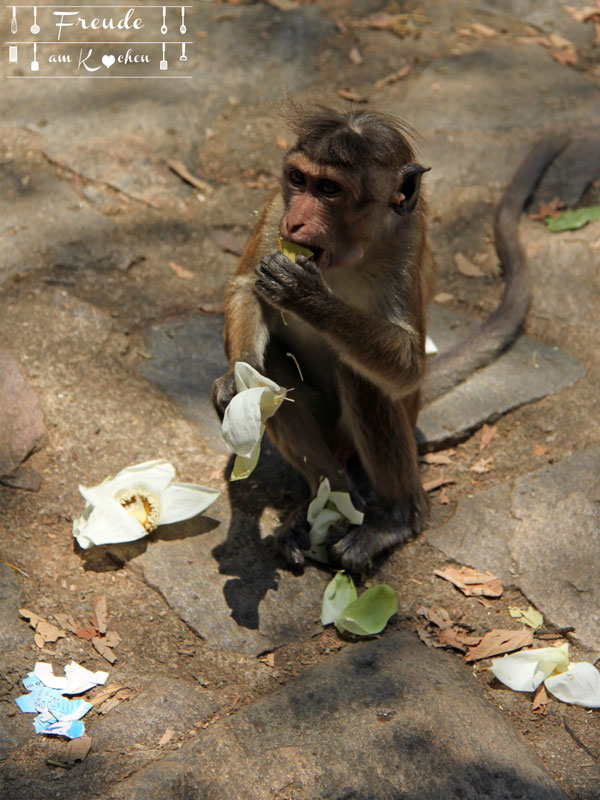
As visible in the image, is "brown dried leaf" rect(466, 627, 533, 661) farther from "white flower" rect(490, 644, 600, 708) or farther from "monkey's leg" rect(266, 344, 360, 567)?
"monkey's leg" rect(266, 344, 360, 567)

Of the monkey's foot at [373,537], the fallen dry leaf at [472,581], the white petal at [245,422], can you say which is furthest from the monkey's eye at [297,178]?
the fallen dry leaf at [472,581]

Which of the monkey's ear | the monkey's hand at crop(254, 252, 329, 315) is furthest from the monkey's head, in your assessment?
the monkey's hand at crop(254, 252, 329, 315)

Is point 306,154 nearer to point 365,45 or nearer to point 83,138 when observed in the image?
point 83,138

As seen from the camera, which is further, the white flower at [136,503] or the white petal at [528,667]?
the white flower at [136,503]

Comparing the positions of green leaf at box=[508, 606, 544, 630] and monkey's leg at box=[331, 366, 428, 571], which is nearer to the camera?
green leaf at box=[508, 606, 544, 630]

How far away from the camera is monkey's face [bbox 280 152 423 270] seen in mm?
3703

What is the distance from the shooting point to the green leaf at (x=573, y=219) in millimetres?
6262

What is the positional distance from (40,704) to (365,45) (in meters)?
6.66

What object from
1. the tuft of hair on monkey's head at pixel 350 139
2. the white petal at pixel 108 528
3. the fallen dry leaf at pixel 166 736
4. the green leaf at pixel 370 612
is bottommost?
the green leaf at pixel 370 612

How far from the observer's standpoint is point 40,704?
318 cm

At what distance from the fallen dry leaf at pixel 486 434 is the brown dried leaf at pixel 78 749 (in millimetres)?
2801

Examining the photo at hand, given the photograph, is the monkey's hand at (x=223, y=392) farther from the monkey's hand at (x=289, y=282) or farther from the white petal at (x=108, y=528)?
the white petal at (x=108, y=528)

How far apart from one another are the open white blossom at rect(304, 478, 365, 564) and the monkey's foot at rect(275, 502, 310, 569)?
0.07 m

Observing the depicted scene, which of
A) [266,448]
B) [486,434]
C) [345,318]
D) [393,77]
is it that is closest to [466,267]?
[486,434]
